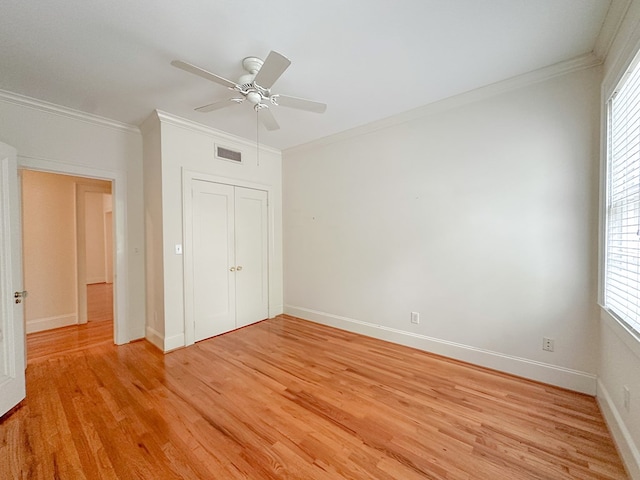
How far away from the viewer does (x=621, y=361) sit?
1.65 meters

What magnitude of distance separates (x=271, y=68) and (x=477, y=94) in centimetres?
220

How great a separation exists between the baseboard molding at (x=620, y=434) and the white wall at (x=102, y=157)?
15.3 feet

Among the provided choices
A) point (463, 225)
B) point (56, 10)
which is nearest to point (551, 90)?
point (463, 225)

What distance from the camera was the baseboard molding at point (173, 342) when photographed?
3040mm

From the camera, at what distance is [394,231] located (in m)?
3.23

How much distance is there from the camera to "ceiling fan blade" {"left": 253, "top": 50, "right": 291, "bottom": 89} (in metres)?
1.57

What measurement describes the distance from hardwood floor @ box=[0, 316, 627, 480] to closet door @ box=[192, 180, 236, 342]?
69cm

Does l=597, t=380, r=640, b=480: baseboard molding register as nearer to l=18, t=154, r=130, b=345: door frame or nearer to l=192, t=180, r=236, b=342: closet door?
l=192, t=180, r=236, b=342: closet door

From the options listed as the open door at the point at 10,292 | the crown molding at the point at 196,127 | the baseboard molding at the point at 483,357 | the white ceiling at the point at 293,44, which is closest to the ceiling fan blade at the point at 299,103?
the white ceiling at the point at 293,44

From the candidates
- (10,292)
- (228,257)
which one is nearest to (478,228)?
(228,257)

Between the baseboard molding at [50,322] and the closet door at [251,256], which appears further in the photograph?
the closet door at [251,256]

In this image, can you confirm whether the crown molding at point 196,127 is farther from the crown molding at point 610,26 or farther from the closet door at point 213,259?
the crown molding at point 610,26

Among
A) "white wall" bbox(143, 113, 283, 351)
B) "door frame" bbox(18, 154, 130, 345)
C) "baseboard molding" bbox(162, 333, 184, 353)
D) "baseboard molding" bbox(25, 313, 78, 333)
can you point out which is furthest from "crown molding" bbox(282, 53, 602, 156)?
"baseboard molding" bbox(25, 313, 78, 333)

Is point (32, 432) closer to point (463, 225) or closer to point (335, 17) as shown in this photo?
point (335, 17)
